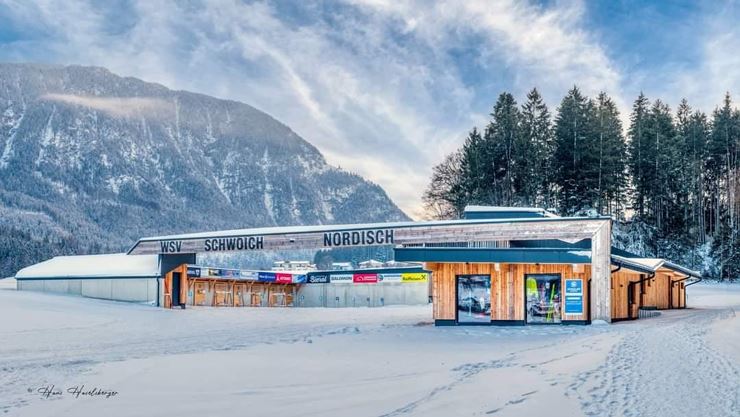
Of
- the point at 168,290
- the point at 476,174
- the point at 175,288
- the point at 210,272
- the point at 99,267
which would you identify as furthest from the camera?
the point at 476,174

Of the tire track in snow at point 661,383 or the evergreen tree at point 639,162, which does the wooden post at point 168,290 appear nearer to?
the tire track in snow at point 661,383

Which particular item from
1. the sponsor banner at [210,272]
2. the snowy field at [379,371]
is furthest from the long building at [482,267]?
the sponsor banner at [210,272]

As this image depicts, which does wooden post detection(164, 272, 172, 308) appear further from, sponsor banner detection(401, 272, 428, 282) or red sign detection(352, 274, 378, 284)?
sponsor banner detection(401, 272, 428, 282)

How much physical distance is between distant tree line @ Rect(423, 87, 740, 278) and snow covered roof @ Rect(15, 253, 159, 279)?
2823 cm

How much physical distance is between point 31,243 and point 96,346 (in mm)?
97469

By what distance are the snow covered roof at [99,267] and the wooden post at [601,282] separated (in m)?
24.5

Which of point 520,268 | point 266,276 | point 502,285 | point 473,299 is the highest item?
point 520,268

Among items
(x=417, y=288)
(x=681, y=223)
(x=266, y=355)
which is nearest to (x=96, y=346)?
(x=266, y=355)

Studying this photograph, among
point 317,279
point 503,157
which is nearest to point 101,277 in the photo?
point 317,279

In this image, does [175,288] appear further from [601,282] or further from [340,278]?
[601,282]

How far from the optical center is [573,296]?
23141 millimetres

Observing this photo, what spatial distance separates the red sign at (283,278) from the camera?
5160cm

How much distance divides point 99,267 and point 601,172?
39.5 meters

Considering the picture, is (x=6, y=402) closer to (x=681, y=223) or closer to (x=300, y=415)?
(x=300, y=415)
